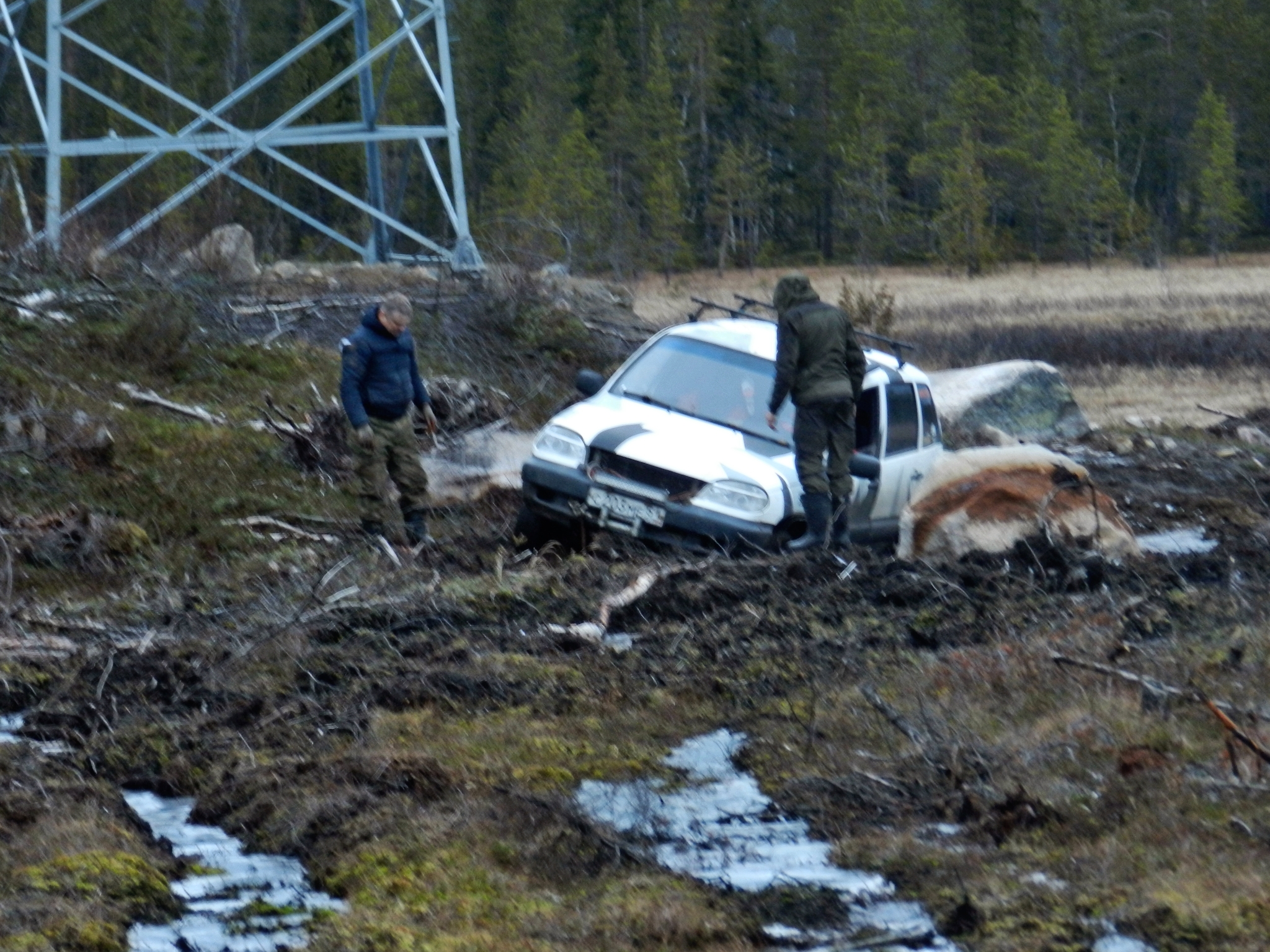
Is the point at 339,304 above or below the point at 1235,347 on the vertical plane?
above

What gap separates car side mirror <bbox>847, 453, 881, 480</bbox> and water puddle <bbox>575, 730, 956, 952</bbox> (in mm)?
4303

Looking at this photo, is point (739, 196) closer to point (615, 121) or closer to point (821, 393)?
point (615, 121)

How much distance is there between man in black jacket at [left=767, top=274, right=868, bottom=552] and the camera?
1039 centimetres

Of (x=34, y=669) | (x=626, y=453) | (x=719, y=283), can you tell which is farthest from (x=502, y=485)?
(x=719, y=283)

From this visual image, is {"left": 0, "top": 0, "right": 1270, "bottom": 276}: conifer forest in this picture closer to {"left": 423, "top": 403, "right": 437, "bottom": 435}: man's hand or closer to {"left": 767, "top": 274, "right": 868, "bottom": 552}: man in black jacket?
{"left": 423, "top": 403, "right": 437, "bottom": 435}: man's hand

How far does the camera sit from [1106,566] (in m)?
9.84

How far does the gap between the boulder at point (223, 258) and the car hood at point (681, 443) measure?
24.7 ft

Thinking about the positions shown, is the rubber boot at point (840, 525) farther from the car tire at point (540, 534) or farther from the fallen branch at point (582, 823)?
the fallen branch at point (582, 823)

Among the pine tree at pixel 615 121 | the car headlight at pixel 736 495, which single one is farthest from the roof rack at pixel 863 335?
the pine tree at pixel 615 121

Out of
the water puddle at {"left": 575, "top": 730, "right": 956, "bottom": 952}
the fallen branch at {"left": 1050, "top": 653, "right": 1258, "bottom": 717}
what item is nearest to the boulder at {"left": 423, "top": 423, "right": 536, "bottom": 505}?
the water puddle at {"left": 575, "top": 730, "right": 956, "bottom": 952}

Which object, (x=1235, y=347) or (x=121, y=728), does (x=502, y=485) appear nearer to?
(x=121, y=728)

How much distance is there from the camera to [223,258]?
17.7 m

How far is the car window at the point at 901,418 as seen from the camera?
11.4 metres

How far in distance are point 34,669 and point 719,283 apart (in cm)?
5416
